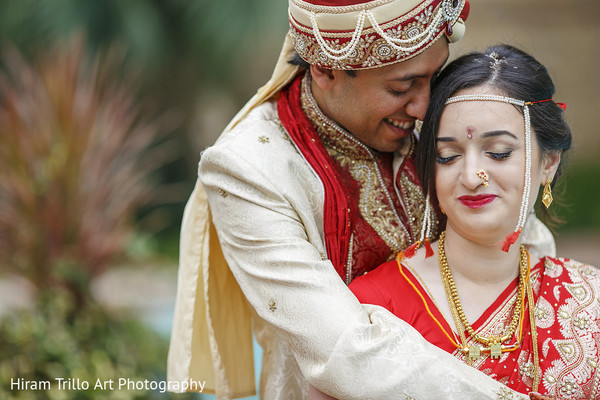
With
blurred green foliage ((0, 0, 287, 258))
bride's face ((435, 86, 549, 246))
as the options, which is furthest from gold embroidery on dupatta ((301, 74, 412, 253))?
blurred green foliage ((0, 0, 287, 258))

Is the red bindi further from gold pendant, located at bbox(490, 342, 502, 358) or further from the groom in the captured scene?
gold pendant, located at bbox(490, 342, 502, 358)

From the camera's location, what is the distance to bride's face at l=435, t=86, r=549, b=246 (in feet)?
7.59

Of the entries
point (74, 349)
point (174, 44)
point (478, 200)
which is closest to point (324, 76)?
point (478, 200)

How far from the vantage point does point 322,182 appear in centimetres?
279

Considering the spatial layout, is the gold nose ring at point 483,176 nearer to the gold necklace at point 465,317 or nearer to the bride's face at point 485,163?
the bride's face at point 485,163

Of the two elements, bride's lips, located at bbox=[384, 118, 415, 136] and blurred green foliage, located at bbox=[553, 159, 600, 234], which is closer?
bride's lips, located at bbox=[384, 118, 415, 136]

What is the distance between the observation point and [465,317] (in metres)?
2.43

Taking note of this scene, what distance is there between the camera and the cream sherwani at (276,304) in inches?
89.4

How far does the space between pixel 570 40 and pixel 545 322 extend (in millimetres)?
9194

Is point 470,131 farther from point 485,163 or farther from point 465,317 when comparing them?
point 465,317

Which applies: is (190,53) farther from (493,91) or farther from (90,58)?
(493,91)

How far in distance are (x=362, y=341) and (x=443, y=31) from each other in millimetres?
1040

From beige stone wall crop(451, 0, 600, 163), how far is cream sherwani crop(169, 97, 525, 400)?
322 inches

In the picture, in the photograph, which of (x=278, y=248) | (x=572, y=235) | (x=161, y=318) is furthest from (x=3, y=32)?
(x=278, y=248)
